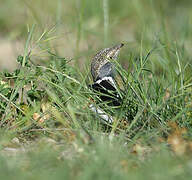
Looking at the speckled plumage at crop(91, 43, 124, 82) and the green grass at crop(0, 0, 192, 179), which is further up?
the speckled plumage at crop(91, 43, 124, 82)

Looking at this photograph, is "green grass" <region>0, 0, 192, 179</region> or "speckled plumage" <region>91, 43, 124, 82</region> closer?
"green grass" <region>0, 0, 192, 179</region>

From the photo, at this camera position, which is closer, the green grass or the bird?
the green grass

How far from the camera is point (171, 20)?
30.2 ft

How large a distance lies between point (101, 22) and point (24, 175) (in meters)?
5.48

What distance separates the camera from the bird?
4.00 meters

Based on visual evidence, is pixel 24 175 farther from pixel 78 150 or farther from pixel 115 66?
pixel 115 66

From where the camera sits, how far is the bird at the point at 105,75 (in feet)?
13.1

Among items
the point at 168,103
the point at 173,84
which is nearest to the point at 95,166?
the point at 168,103

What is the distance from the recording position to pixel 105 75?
13.8 feet

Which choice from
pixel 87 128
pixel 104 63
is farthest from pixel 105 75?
pixel 87 128

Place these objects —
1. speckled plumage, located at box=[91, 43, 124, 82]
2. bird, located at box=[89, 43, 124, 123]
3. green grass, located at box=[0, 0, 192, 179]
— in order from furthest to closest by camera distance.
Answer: speckled plumage, located at box=[91, 43, 124, 82] → bird, located at box=[89, 43, 124, 123] → green grass, located at box=[0, 0, 192, 179]

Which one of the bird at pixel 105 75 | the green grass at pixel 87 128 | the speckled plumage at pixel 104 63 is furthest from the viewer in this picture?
the speckled plumage at pixel 104 63

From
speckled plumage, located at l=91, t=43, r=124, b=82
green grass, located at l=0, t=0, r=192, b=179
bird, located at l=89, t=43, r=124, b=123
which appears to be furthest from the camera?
speckled plumage, located at l=91, t=43, r=124, b=82

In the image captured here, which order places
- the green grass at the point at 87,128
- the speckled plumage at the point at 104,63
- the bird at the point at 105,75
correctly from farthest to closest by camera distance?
the speckled plumage at the point at 104,63, the bird at the point at 105,75, the green grass at the point at 87,128
